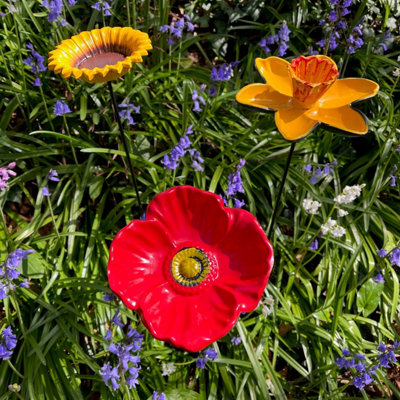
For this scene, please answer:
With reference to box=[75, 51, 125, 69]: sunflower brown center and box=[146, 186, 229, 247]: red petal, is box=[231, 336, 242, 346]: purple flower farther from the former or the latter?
box=[75, 51, 125, 69]: sunflower brown center

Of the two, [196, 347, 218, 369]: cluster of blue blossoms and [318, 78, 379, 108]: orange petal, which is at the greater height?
[318, 78, 379, 108]: orange petal

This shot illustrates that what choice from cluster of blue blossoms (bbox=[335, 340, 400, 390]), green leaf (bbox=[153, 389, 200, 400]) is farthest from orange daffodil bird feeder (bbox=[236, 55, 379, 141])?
green leaf (bbox=[153, 389, 200, 400])

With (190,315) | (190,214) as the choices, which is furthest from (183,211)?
(190,315)

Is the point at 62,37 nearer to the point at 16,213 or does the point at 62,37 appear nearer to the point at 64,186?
the point at 64,186

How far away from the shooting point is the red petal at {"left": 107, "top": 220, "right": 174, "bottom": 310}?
1.79 meters

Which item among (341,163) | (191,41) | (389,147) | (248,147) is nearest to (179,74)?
(191,41)

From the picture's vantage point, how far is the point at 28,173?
2816mm

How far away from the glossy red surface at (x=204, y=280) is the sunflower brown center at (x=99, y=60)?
0.60m

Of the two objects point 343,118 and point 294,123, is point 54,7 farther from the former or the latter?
point 343,118

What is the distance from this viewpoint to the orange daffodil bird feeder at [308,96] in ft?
5.46

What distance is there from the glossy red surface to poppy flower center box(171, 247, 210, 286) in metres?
0.02

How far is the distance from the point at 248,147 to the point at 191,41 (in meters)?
0.88

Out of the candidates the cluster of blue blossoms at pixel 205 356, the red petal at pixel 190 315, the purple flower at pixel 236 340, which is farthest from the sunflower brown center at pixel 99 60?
the purple flower at pixel 236 340

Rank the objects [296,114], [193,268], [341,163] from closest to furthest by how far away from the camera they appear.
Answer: [296,114], [193,268], [341,163]
